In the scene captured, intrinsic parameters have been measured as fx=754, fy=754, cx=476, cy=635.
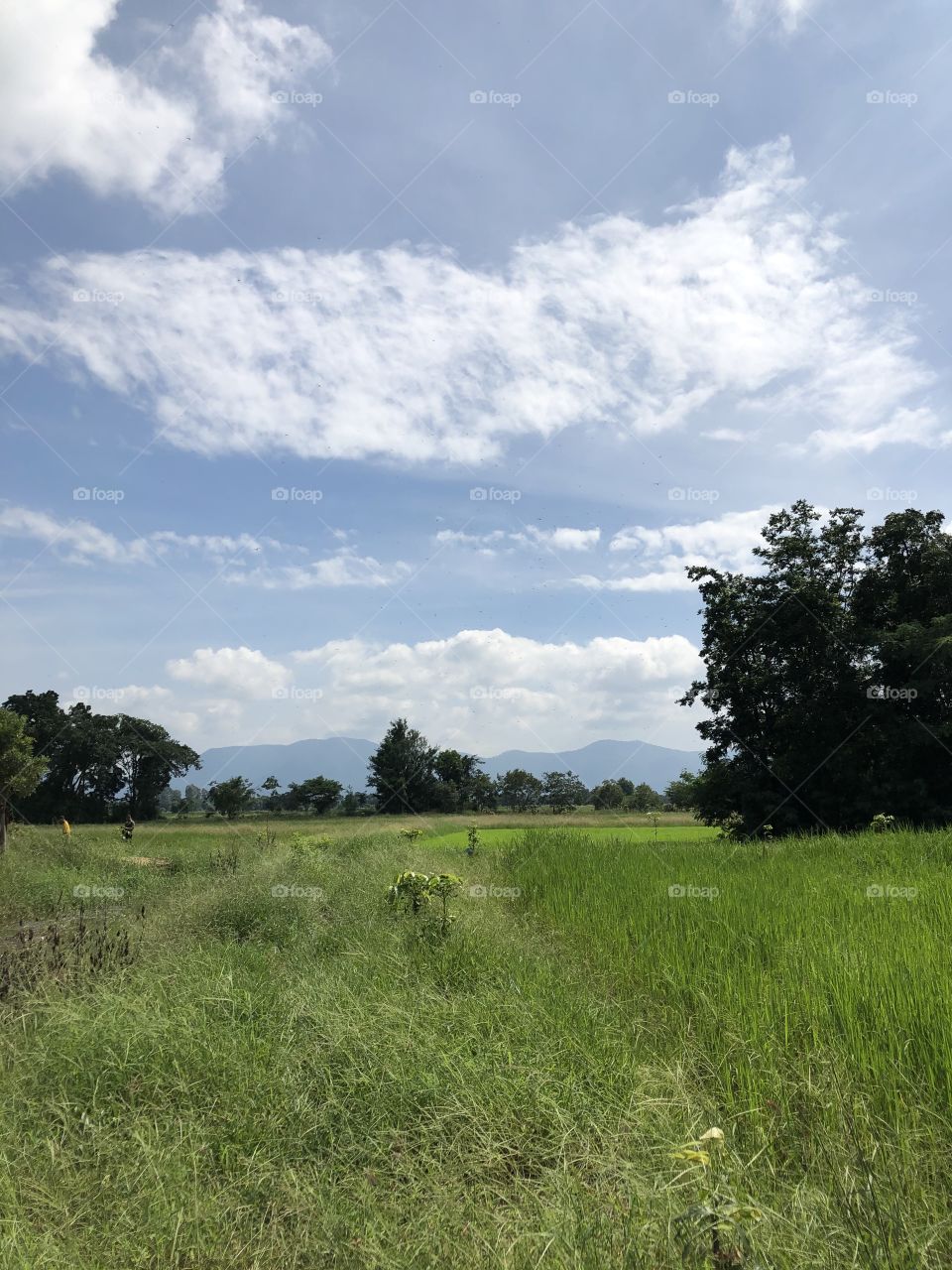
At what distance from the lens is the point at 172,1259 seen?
300 cm

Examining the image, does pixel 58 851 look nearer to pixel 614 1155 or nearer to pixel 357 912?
pixel 357 912

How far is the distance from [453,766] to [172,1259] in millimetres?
67529

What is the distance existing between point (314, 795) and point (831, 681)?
53.5m

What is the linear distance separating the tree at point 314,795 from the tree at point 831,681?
4847 centimetres

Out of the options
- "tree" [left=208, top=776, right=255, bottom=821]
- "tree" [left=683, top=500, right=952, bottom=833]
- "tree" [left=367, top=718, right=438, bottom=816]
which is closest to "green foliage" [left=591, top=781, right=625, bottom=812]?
"tree" [left=367, top=718, right=438, bottom=816]

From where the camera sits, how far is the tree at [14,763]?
20.3 m

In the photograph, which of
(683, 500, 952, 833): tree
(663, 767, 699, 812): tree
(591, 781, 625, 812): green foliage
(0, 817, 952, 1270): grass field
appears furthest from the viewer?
(591, 781, 625, 812): green foliage

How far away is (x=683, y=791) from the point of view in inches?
1950

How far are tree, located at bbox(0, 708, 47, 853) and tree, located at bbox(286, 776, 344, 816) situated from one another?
162 feet

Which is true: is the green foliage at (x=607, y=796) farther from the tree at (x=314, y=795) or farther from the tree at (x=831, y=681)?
the tree at (x=831, y=681)

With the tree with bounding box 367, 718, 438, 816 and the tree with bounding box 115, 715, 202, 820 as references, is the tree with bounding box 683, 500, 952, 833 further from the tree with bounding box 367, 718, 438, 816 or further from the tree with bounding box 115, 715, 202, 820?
the tree with bounding box 115, 715, 202, 820

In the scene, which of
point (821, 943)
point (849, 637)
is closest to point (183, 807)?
point (849, 637)

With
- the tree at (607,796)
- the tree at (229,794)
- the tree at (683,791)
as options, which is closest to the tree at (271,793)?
the tree at (229,794)

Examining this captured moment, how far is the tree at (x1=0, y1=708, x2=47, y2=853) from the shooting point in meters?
20.3
